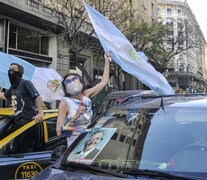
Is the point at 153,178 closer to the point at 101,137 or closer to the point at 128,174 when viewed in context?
the point at 128,174

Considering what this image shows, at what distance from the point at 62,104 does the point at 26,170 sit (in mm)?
997

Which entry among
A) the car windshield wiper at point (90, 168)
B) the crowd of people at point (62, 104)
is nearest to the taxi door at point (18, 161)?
the crowd of people at point (62, 104)

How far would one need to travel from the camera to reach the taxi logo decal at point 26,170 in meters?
2.90

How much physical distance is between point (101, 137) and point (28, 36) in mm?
13719

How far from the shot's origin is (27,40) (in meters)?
14.5

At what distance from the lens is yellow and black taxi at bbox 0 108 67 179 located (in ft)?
9.43

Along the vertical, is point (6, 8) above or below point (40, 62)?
above

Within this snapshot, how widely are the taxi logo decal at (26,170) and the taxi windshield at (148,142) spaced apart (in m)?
1.07

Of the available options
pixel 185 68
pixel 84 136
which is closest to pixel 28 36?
pixel 84 136

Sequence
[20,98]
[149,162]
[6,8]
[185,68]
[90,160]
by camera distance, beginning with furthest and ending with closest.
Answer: [185,68] < [6,8] < [20,98] < [90,160] < [149,162]

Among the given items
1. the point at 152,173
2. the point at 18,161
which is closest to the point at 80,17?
the point at 18,161

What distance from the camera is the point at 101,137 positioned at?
2.21m

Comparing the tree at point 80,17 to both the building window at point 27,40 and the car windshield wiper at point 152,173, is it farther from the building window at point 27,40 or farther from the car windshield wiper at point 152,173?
the car windshield wiper at point 152,173

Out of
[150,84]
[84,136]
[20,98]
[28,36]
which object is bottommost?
[84,136]
